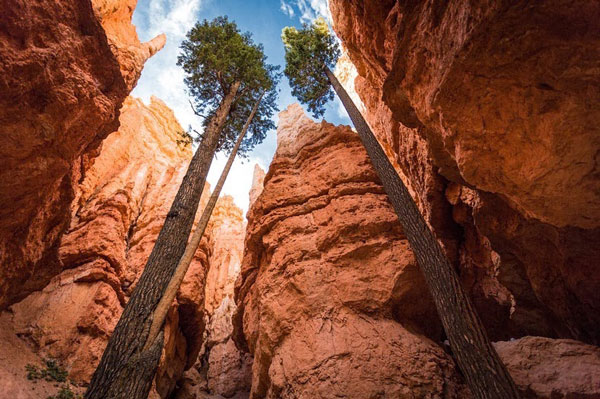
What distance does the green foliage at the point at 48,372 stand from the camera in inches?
335

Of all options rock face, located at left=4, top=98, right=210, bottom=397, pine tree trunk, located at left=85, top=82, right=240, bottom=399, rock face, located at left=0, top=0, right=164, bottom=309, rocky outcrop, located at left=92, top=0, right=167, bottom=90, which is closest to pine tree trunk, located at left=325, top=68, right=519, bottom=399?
pine tree trunk, located at left=85, top=82, right=240, bottom=399

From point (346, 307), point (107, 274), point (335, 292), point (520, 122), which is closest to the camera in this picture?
point (520, 122)

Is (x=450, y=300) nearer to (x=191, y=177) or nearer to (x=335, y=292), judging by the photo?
(x=335, y=292)

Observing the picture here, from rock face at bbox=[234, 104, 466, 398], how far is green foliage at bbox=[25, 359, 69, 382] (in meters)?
5.58

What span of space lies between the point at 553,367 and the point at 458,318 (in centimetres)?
263

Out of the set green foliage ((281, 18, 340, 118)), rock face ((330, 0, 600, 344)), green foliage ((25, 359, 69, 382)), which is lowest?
green foliage ((25, 359, 69, 382))

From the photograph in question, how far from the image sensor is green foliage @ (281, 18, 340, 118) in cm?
1433

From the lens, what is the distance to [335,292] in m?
7.30

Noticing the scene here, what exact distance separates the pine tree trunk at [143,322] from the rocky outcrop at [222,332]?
1024 cm

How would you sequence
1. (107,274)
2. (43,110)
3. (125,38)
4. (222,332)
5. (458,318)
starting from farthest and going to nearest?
(125,38) → (222,332) → (107,274) → (43,110) → (458,318)

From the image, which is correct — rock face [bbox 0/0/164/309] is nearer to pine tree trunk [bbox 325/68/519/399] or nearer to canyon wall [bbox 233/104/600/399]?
canyon wall [bbox 233/104/600/399]

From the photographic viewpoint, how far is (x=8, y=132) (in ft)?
17.1

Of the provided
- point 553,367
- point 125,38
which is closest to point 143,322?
point 553,367

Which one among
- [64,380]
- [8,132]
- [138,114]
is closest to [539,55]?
[8,132]
